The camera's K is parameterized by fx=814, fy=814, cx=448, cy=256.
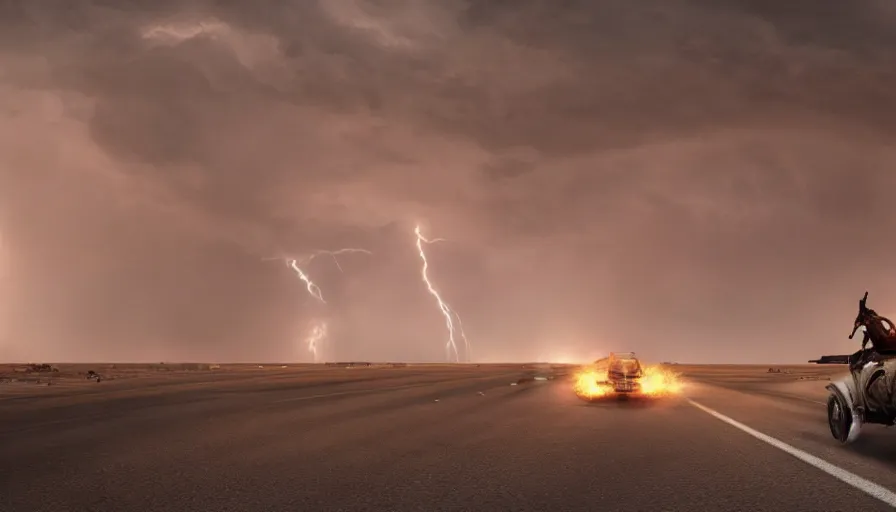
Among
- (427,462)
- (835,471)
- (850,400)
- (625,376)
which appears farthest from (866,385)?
(625,376)

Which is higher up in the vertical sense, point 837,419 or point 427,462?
point 837,419

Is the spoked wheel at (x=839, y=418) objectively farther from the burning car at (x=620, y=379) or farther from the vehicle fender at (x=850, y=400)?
the burning car at (x=620, y=379)

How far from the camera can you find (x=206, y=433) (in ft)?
41.2

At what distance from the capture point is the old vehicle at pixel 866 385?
987cm

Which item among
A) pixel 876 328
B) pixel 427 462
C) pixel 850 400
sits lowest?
pixel 427 462

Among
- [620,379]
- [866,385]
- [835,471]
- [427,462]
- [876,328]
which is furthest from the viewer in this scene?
[620,379]

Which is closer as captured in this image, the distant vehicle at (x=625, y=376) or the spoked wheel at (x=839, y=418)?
the spoked wheel at (x=839, y=418)

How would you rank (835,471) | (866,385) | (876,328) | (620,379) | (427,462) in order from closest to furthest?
(835,471)
(427,462)
(866,385)
(876,328)
(620,379)

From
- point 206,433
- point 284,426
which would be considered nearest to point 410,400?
point 284,426

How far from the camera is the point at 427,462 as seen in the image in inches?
359

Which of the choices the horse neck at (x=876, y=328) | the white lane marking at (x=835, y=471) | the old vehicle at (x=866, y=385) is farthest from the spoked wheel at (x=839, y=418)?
the horse neck at (x=876, y=328)

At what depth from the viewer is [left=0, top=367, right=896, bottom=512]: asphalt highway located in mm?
6664

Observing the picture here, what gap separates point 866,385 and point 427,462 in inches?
227

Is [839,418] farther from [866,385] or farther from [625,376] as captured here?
[625,376]
